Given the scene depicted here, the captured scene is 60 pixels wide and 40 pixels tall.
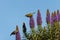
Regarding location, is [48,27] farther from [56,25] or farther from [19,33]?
[19,33]

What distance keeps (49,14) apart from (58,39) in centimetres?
52

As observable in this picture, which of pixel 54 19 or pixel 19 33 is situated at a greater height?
pixel 54 19

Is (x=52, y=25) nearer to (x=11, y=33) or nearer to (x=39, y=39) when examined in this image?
(x=39, y=39)

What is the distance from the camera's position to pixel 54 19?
424cm

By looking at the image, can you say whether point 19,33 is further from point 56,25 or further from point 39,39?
point 56,25

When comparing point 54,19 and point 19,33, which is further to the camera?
point 54,19

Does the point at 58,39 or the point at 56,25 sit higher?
the point at 56,25

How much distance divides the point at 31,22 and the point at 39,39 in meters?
0.43

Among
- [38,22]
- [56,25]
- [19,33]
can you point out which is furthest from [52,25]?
[19,33]

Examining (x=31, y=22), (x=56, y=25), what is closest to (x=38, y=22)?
(x=31, y=22)

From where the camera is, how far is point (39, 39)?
13.9ft

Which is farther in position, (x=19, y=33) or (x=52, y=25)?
(x=52, y=25)

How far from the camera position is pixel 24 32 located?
4195 mm

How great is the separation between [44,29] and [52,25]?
0.59ft
